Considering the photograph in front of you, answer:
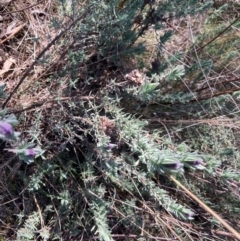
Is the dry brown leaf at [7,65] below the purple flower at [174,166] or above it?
above

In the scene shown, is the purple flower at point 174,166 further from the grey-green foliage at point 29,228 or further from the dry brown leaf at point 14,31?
the dry brown leaf at point 14,31

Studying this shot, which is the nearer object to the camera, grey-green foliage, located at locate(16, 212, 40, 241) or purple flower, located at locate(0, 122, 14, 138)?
purple flower, located at locate(0, 122, 14, 138)

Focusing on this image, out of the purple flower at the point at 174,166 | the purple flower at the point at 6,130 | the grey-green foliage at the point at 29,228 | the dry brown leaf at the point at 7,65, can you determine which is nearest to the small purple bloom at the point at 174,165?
the purple flower at the point at 174,166

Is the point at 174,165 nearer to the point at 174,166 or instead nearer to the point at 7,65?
the point at 174,166

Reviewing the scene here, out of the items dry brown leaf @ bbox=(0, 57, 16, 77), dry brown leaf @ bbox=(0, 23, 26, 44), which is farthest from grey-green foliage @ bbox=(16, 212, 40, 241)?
dry brown leaf @ bbox=(0, 23, 26, 44)

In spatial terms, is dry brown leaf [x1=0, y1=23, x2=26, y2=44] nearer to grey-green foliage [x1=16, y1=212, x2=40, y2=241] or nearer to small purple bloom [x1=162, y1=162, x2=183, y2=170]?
grey-green foliage [x1=16, y1=212, x2=40, y2=241]

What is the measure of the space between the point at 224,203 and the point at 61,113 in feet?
2.87

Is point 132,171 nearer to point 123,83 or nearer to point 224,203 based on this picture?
point 123,83

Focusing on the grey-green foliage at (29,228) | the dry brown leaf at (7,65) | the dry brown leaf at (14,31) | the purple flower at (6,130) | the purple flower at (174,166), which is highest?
the purple flower at (6,130)

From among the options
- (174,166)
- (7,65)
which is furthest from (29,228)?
(174,166)

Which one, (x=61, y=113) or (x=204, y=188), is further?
(x=204, y=188)

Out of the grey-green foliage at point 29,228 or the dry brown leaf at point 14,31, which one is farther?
the dry brown leaf at point 14,31

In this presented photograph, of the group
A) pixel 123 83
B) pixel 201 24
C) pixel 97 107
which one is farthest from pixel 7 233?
Answer: pixel 201 24

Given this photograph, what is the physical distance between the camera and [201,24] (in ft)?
6.64
